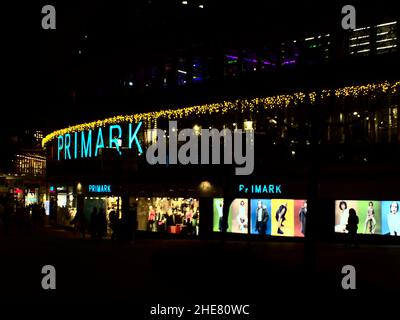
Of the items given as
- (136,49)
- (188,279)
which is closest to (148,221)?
(136,49)

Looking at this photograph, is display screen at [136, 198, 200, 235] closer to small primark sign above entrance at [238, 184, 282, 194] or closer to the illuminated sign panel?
the illuminated sign panel

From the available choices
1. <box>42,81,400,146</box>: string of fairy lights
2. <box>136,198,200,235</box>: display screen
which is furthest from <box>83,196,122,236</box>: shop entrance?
<box>42,81,400,146</box>: string of fairy lights

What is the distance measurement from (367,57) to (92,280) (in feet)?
51.0

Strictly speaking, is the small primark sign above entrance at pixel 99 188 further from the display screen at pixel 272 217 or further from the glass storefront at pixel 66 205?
the display screen at pixel 272 217

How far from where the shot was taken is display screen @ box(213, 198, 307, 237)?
28516mm

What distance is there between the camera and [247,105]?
96.8ft

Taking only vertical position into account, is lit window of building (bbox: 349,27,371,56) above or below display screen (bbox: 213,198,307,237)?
above

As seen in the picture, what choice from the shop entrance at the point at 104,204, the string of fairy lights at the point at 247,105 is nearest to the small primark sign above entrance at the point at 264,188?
the string of fairy lights at the point at 247,105

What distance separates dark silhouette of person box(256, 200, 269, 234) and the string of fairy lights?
481cm

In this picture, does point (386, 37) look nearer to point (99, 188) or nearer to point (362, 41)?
point (362, 41)

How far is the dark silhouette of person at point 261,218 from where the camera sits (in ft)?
96.7

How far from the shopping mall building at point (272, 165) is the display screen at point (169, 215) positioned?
0.06 meters
